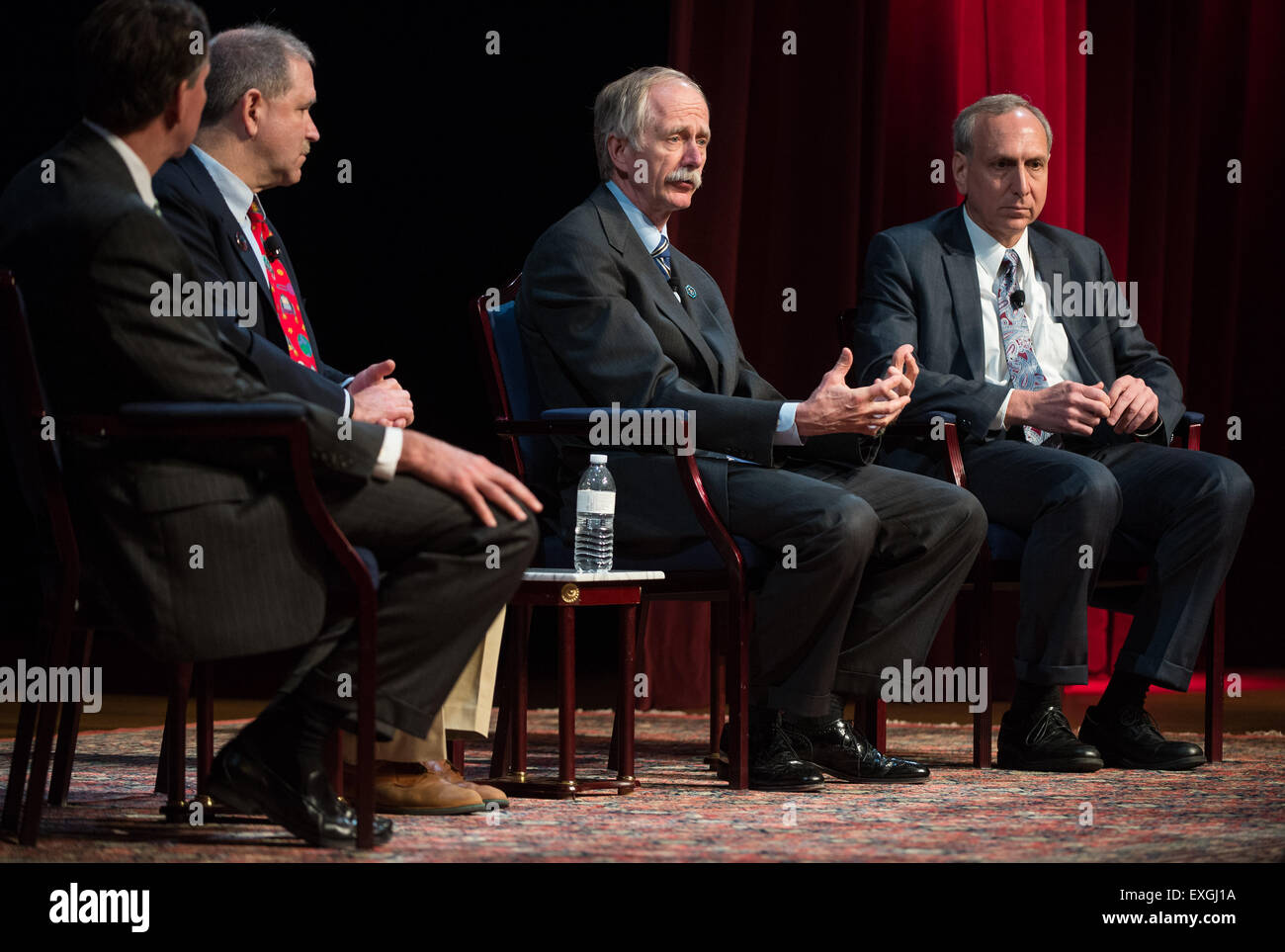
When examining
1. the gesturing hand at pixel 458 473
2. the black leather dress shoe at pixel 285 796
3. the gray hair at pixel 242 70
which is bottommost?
the black leather dress shoe at pixel 285 796

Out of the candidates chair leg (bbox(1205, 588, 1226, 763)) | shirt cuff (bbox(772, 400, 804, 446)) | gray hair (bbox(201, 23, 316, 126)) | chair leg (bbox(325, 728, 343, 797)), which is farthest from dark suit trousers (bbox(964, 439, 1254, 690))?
gray hair (bbox(201, 23, 316, 126))

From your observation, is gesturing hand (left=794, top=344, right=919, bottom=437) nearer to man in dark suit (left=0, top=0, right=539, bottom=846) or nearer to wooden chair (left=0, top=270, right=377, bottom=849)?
man in dark suit (left=0, top=0, right=539, bottom=846)

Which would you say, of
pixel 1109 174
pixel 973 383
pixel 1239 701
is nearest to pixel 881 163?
pixel 1109 174

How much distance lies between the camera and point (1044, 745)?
3.26 m

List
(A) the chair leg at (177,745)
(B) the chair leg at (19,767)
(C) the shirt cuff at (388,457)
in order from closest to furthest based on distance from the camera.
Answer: (C) the shirt cuff at (388,457), (B) the chair leg at (19,767), (A) the chair leg at (177,745)

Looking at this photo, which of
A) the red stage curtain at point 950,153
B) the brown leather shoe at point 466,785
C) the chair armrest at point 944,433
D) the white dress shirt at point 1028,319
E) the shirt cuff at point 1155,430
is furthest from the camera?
the red stage curtain at point 950,153

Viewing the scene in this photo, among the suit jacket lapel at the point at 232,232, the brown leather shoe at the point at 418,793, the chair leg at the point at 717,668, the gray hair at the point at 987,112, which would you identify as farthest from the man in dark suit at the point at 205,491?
the gray hair at the point at 987,112

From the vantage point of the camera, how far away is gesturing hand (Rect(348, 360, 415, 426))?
2715mm

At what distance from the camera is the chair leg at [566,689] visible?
2.80 metres

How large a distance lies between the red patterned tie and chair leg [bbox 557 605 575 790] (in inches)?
24.6

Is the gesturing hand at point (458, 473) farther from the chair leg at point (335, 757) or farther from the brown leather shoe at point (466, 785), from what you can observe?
the brown leather shoe at point (466, 785)

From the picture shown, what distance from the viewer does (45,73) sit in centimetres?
548

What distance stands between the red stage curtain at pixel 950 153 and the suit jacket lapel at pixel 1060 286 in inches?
36.9

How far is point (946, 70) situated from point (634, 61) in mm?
987
